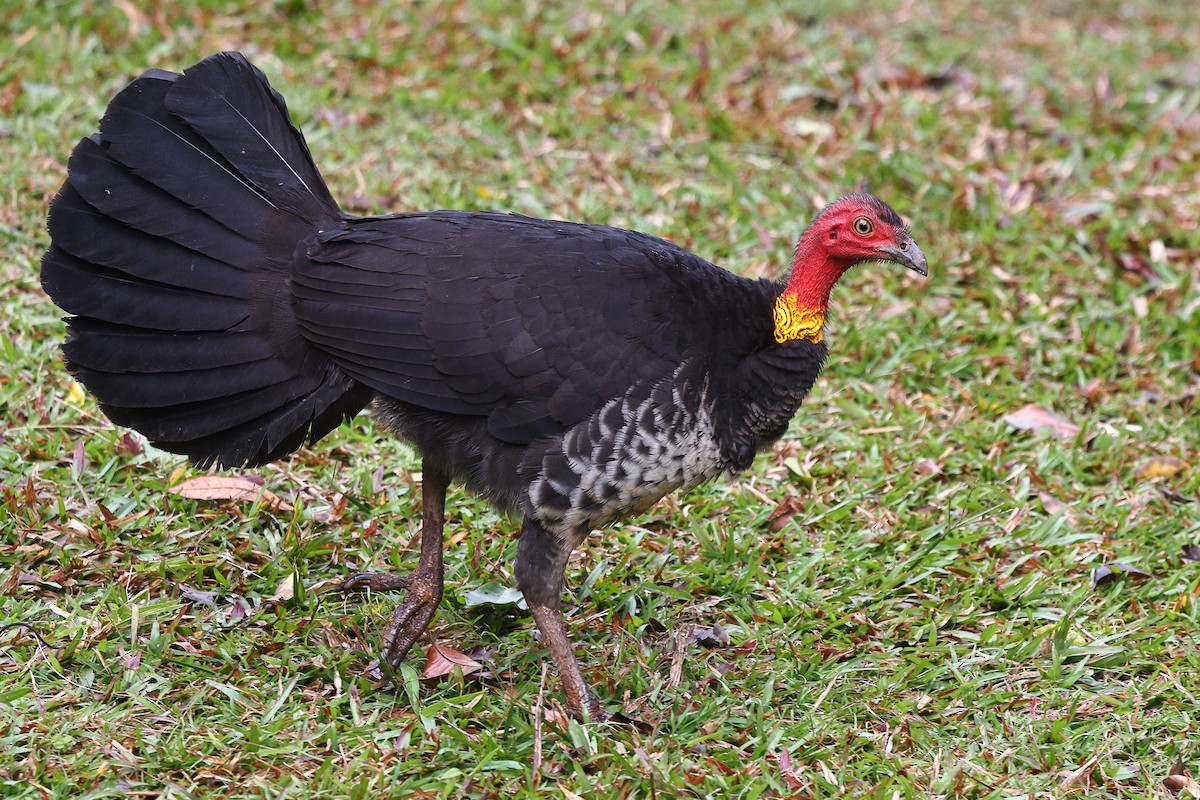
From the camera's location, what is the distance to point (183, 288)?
3930 mm

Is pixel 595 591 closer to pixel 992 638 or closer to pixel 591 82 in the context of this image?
pixel 992 638

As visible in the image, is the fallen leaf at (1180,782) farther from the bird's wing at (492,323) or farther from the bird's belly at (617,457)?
the bird's wing at (492,323)

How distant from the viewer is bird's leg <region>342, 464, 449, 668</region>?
4.21 meters

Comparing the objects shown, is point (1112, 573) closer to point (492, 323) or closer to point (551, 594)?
point (551, 594)

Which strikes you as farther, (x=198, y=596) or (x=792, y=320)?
(x=198, y=596)

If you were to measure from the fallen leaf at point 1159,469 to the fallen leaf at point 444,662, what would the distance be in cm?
293

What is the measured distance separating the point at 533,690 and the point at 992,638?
1.60 meters

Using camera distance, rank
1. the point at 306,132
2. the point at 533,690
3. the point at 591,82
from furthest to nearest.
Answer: the point at 591,82
the point at 306,132
the point at 533,690

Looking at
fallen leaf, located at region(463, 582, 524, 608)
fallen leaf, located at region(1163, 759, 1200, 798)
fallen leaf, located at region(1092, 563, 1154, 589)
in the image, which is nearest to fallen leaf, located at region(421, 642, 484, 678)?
fallen leaf, located at region(463, 582, 524, 608)

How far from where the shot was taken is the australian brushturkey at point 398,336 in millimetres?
3900

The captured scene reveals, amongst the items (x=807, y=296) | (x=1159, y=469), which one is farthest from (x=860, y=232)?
(x=1159, y=469)

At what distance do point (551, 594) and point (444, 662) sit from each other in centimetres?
45

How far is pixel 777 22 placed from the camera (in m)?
8.60

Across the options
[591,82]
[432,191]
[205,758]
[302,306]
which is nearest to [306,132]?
[432,191]
